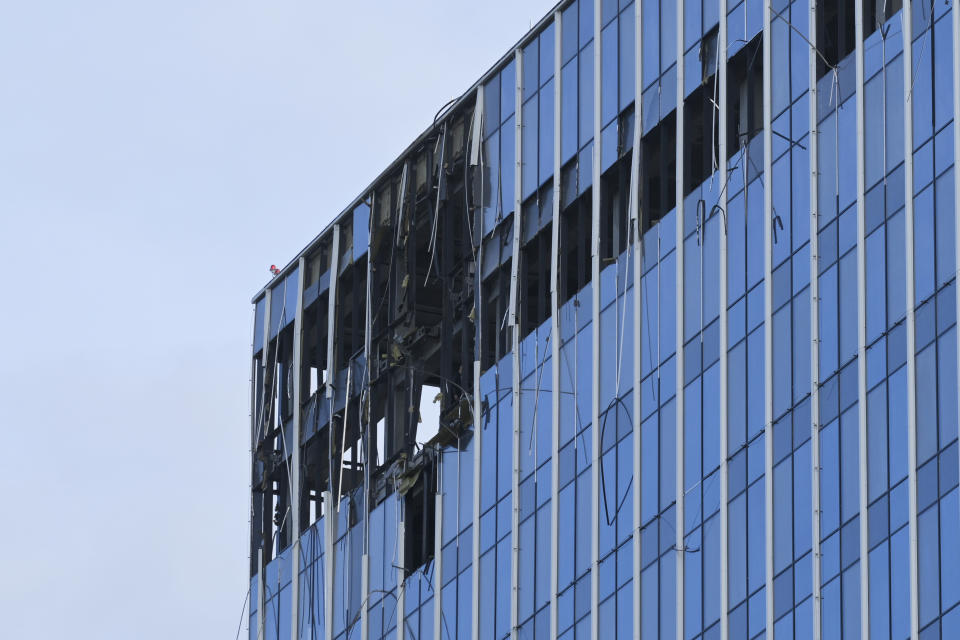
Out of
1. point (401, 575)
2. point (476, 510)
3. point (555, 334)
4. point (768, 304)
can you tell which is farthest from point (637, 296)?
point (401, 575)

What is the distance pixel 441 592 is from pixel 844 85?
61.7 feet

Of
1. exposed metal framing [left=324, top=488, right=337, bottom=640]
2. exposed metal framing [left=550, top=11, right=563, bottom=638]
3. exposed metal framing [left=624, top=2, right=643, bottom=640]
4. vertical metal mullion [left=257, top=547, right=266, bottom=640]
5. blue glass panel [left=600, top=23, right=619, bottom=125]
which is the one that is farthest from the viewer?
vertical metal mullion [left=257, top=547, right=266, bottom=640]

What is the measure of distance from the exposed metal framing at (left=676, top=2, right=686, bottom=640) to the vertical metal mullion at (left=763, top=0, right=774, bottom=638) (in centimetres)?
305

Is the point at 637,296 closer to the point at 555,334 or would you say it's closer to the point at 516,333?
the point at 555,334

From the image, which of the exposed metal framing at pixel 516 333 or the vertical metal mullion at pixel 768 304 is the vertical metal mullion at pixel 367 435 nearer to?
the exposed metal framing at pixel 516 333

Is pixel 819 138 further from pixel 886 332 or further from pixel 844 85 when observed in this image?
pixel 886 332

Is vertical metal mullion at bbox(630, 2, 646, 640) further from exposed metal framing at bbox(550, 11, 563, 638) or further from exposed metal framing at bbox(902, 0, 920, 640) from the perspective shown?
exposed metal framing at bbox(902, 0, 920, 640)

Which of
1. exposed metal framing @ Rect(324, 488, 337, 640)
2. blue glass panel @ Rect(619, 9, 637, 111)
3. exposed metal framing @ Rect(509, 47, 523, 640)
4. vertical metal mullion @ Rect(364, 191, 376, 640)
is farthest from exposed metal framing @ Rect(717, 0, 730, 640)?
exposed metal framing @ Rect(324, 488, 337, 640)

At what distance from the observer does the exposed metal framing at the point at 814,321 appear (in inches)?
2025

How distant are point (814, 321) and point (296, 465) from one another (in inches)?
1019

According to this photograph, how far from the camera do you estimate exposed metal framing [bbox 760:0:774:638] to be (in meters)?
52.9

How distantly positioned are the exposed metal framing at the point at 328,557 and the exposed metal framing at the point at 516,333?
410 inches

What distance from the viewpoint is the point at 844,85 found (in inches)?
2121

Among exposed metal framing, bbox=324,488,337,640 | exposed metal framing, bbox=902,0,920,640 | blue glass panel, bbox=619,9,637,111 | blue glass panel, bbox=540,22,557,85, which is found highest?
blue glass panel, bbox=540,22,557,85
